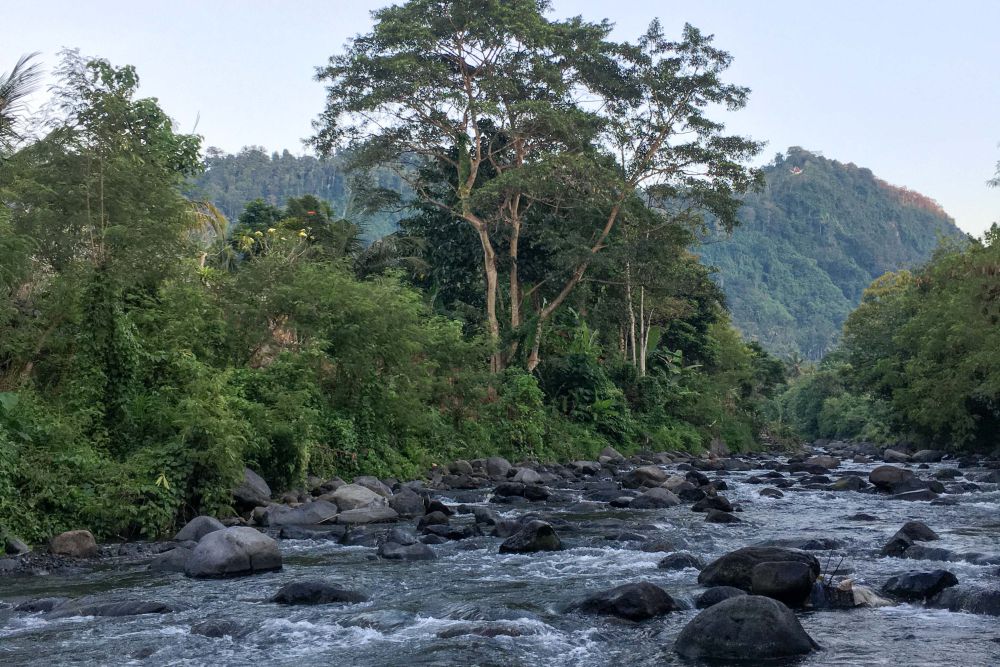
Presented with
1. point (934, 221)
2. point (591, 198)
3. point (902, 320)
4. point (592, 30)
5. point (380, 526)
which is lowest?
point (380, 526)

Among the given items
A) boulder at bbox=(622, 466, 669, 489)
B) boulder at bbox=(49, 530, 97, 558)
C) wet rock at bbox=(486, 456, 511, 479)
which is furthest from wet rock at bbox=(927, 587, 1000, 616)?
wet rock at bbox=(486, 456, 511, 479)

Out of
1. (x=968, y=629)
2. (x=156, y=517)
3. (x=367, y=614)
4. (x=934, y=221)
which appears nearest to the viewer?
(x=968, y=629)

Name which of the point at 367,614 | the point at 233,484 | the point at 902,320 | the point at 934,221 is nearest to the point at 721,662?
the point at 367,614

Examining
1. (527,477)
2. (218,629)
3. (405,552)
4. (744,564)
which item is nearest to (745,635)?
(744,564)

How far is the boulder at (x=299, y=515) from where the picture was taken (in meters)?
12.1

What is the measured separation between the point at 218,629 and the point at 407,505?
270 inches

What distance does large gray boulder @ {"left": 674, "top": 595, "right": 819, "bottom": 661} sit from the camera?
19.7 feet

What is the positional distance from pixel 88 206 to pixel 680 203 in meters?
20.7

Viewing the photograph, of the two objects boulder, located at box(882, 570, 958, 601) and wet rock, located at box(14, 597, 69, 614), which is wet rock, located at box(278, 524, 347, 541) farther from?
boulder, located at box(882, 570, 958, 601)

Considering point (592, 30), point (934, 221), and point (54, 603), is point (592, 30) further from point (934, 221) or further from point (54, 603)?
point (934, 221)

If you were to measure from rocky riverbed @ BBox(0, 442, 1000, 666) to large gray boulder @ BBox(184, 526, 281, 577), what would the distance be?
0.02 metres

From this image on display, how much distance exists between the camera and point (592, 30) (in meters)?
26.4

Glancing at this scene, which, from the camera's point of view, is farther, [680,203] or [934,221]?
[934,221]

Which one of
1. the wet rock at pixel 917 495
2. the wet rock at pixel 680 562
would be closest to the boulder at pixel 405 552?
the wet rock at pixel 680 562
